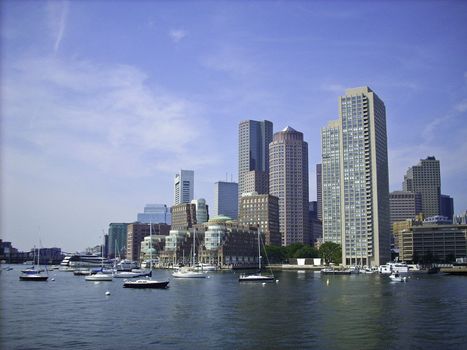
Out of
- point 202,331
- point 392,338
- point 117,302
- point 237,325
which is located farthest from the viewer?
point 117,302

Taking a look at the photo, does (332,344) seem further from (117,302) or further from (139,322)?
(117,302)

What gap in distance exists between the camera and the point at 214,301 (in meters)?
108

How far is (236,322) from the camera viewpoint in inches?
3041

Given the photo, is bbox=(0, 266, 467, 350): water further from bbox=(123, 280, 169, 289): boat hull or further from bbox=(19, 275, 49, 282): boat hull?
bbox=(19, 275, 49, 282): boat hull

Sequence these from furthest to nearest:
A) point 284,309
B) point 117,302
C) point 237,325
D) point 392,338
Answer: point 117,302 → point 284,309 → point 237,325 → point 392,338

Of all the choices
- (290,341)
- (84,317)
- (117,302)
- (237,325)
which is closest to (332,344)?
(290,341)

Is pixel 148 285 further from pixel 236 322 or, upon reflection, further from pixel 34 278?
pixel 236 322

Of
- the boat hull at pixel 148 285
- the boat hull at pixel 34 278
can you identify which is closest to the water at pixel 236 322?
the boat hull at pixel 148 285

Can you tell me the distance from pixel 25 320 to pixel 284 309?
41.9m

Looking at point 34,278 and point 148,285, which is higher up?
point 148,285

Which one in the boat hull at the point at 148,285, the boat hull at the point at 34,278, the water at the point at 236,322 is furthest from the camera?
the boat hull at the point at 34,278

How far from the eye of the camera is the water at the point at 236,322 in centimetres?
6159

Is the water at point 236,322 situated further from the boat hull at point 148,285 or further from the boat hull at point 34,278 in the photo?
the boat hull at point 34,278

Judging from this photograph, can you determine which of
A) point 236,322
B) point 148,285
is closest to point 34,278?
point 148,285
